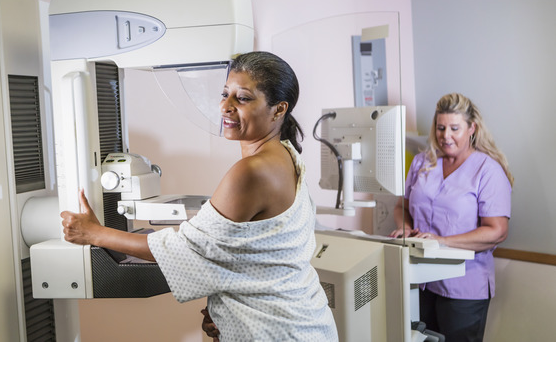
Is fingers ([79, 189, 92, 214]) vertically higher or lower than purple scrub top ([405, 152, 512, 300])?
higher

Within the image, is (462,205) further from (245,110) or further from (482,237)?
(245,110)

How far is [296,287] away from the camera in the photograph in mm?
1146

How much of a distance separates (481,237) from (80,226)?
1.52m

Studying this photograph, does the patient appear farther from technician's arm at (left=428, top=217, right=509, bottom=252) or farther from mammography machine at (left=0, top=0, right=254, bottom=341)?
technician's arm at (left=428, top=217, right=509, bottom=252)

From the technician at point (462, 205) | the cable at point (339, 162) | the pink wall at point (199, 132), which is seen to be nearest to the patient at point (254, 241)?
the cable at point (339, 162)

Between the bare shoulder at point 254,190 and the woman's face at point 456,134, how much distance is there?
55.4 inches

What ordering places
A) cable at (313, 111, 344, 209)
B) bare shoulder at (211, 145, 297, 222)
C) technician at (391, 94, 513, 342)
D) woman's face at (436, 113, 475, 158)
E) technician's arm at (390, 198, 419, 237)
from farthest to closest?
woman's face at (436, 113, 475, 158), technician at (391, 94, 513, 342), cable at (313, 111, 344, 209), technician's arm at (390, 198, 419, 237), bare shoulder at (211, 145, 297, 222)

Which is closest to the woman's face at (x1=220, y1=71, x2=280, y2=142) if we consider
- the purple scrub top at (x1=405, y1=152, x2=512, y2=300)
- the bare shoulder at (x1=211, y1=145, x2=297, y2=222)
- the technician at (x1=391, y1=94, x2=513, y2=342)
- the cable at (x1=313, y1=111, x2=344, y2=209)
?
the bare shoulder at (x1=211, y1=145, x2=297, y2=222)

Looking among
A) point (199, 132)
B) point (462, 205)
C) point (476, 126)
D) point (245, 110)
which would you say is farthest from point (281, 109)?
point (199, 132)

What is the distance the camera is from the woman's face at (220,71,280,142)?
3.97 ft

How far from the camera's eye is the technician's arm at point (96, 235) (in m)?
1.20

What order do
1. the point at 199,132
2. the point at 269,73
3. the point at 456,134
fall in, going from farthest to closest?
the point at 199,132, the point at 456,134, the point at 269,73

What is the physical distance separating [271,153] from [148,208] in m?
0.42

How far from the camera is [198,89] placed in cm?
148
